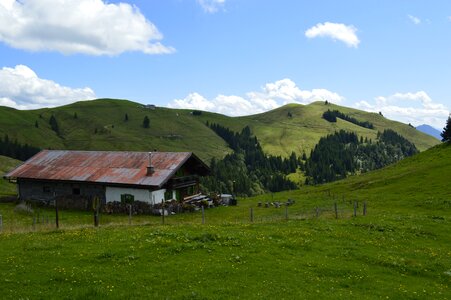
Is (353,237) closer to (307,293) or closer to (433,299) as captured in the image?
(433,299)

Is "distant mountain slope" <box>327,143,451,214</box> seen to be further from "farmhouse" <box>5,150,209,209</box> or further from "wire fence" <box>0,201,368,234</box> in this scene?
"farmhouse" <box>5,150,209,209</box>

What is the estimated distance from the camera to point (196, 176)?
64.6 metres

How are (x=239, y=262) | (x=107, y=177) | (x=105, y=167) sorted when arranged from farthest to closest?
1. (x=105, y=167)
2. (x=107, y=177)
3. (x=239, y=262)

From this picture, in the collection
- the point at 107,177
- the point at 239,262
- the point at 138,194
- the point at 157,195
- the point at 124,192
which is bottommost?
the point at 239,262

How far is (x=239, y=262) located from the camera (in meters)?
20.4

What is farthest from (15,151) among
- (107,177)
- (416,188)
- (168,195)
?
(416,188)

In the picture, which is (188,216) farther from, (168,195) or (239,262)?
(239,262)

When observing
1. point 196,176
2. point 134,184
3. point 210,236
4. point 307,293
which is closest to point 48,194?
point 134,184

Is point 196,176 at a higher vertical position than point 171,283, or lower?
higher

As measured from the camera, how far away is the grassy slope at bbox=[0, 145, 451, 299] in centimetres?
1648

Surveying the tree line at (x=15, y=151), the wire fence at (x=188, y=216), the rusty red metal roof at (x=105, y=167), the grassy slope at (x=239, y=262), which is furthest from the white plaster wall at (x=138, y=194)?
the tree line at (x=15, y=151)

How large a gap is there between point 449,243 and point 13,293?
92.3ft

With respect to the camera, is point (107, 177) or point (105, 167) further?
point (105, 167)

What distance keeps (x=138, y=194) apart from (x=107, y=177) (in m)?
6.37
